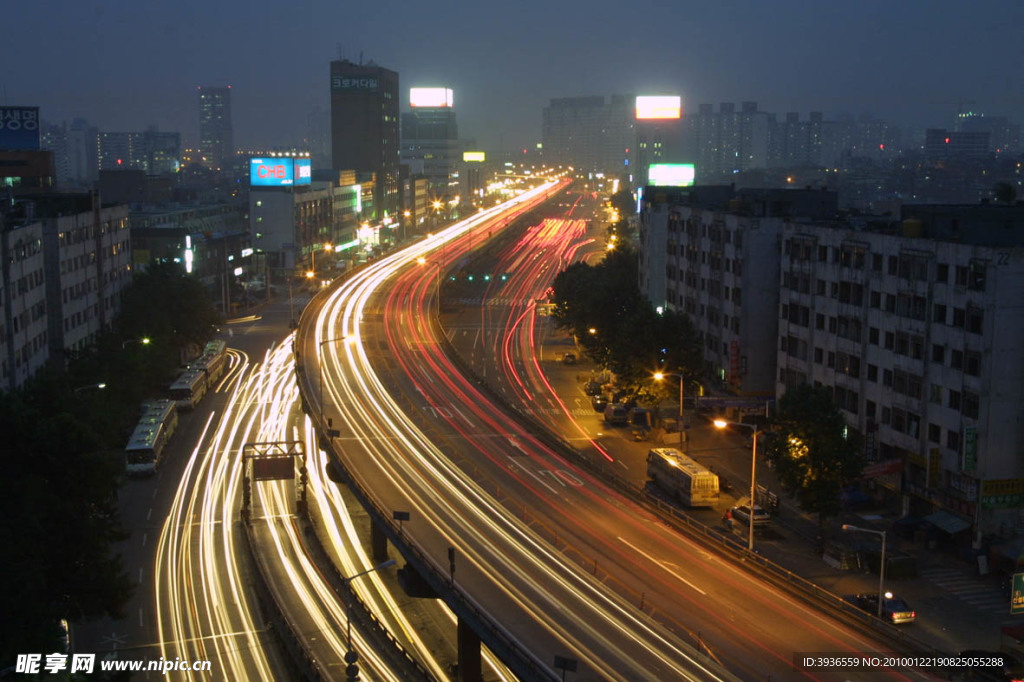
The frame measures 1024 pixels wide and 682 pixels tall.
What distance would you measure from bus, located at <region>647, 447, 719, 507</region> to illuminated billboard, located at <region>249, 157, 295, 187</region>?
91.3 metres

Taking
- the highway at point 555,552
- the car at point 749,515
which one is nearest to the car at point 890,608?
the highway at point 555,552

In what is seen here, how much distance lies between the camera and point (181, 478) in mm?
54344

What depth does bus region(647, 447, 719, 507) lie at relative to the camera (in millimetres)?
45781

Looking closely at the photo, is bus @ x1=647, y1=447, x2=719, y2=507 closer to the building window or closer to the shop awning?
the shop awning

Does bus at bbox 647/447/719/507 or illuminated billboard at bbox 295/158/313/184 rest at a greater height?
illuminated billboard at bbox 295/158/313/184

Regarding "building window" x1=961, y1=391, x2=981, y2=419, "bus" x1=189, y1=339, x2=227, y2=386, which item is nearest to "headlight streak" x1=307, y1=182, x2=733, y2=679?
"bus" x1=189, y1=339, x2=227, y2=386

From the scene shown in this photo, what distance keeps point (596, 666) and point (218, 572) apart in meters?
21.1

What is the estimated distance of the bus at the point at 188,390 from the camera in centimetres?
6781

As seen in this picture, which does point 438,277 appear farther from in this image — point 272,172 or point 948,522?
point 948,522

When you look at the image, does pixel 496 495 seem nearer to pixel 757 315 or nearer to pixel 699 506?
pixel 699 506

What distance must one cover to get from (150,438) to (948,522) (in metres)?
38.6

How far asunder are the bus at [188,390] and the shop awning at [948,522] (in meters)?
45.0

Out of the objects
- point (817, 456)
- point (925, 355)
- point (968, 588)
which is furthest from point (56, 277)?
point (968, 588)

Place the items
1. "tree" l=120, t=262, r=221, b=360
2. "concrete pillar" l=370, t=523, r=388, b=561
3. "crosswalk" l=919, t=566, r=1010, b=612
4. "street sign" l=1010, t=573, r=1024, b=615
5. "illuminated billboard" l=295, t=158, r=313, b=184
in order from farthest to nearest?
"illuminated billboard" l=295, t=158, r=313, b=184 → "tree" l=120, t=262, r=221, b=360 → "concrete pillar" l=370, t=523, r=388, b=561 → "crosswalk" l=919, t=566, r=1010, b=612 → "street sign" l=1010, t=573, r=1024, b=615
